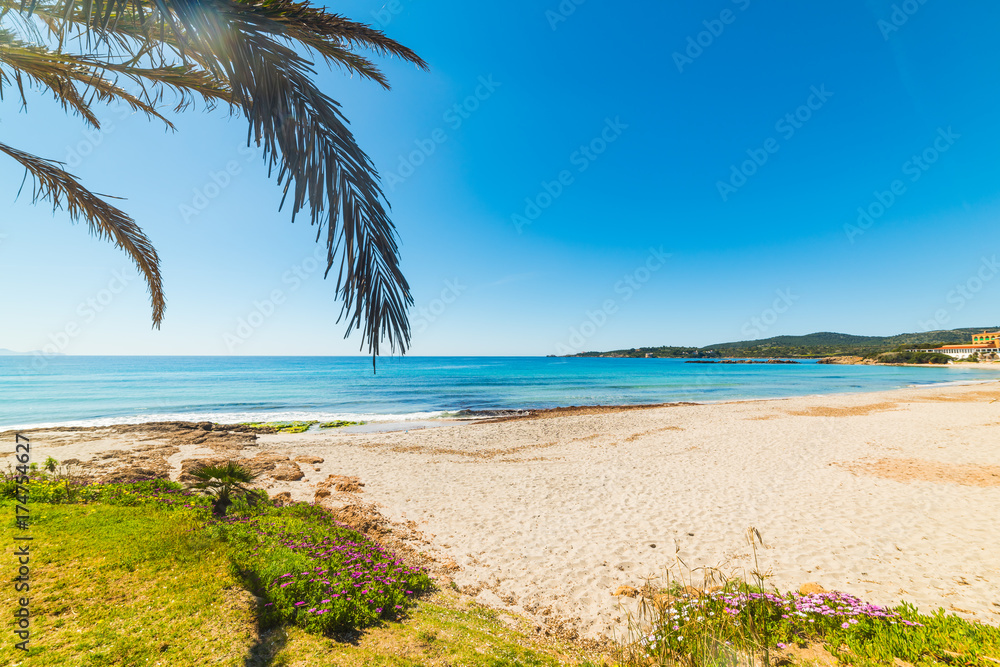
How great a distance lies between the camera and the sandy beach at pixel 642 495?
5.61 metres

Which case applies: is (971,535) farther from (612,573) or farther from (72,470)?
(72,470)

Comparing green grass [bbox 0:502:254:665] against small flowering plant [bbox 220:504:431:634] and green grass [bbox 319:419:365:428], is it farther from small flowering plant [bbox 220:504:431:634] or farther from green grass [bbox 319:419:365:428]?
green grass [bbox 319:419:365:428]

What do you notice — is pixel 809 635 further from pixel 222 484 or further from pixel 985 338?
pixel 985 338

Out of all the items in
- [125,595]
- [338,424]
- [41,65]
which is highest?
[41,65]

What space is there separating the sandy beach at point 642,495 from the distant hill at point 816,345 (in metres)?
158

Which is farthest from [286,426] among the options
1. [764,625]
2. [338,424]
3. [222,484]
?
[764,625]

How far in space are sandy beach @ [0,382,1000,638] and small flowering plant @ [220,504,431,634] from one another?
1110mm

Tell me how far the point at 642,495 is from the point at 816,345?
20427 cm

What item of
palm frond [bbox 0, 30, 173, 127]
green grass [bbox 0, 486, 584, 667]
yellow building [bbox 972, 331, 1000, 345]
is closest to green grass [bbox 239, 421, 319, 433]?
green grass [bbox 0, 486, 584, 667]

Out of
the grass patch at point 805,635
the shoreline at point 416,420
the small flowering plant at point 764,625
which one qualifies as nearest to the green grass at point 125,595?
the grass patch at point 805,635

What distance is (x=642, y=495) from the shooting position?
375 inches

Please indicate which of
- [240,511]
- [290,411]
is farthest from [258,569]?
[290,411]

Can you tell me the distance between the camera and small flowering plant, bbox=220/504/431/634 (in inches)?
159

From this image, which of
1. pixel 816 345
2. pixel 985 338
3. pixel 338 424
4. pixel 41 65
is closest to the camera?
pixel 41 65
